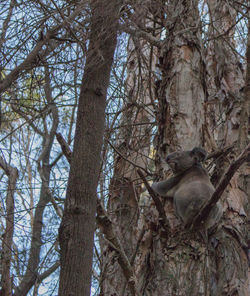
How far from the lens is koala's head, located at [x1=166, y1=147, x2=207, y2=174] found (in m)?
3.54

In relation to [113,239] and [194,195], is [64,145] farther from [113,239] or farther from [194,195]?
[194,195]

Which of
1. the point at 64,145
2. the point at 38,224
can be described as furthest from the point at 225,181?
the point at 38,224

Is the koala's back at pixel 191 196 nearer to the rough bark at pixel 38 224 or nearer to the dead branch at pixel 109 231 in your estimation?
the dead branch at pixel 109 231

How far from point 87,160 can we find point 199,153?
1.54 meters

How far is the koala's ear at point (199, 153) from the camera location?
138 inches

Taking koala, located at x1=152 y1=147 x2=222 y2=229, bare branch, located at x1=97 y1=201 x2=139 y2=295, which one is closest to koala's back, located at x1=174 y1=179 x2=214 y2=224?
koala, located at x1=152 y1=147 x2=222 y2=229

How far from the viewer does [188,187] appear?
12.3 ft

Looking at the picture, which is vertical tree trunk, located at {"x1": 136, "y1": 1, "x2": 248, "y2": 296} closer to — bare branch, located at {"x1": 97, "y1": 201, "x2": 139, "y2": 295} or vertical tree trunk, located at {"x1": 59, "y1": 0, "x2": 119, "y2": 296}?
bare branch, located at {"x1": 97, "y1": 201, "x2": 139, "y2": 295}

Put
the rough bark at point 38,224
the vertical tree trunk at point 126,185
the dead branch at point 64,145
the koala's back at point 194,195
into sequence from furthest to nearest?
the vertical tree trunk at point 126,185 → the rough bark at point 38,224 → the koala's back at point 194,195 → the dead branch at point 64,145

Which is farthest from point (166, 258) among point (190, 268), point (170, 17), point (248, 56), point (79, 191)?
point (170, 17)

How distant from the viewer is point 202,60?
414 cm

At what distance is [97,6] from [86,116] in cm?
92

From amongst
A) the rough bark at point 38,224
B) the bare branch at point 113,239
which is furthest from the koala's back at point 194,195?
the rough bark at point 38,224

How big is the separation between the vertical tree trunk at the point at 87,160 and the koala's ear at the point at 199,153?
1167mm
